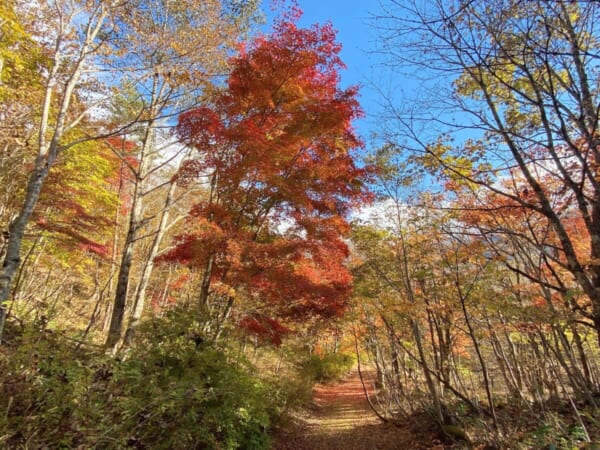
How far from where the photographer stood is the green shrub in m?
13.7

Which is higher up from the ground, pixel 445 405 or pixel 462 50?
pixel 462 50

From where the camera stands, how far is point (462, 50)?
113 inches

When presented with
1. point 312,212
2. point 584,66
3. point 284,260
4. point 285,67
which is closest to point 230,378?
point 284,260

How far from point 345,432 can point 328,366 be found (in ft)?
23.5

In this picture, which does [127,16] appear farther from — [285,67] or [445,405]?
[445,405]

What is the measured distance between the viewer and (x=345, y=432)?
328 inches

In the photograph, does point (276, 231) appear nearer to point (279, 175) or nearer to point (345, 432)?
point (279, 175)

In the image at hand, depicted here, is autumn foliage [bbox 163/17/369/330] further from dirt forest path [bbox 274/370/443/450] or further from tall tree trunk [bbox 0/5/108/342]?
dirt forest path [bbox 274/370/443/450]

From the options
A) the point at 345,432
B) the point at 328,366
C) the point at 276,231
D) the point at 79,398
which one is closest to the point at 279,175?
the point at 276,231

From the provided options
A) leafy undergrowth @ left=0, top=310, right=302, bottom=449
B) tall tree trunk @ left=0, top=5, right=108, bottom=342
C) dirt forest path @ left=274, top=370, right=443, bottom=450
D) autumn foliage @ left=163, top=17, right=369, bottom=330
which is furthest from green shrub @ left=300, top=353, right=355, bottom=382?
tall tree trunk @ left=0, top=5, right=108, bottom=342

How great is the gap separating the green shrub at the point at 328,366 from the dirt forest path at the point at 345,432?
6.46ft

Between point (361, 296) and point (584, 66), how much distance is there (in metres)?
6.30

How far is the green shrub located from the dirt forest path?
1.97 m

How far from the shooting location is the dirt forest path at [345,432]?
7.04 metres
